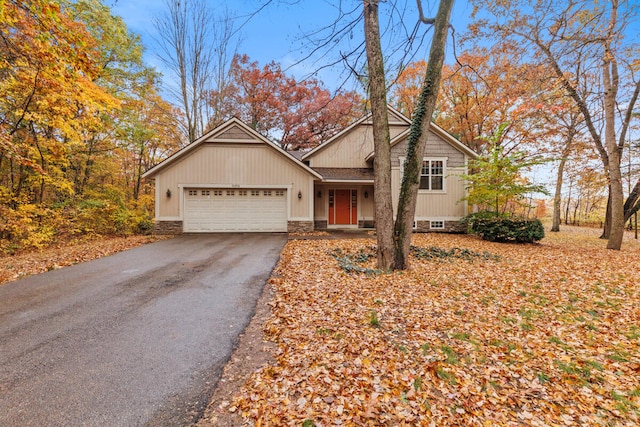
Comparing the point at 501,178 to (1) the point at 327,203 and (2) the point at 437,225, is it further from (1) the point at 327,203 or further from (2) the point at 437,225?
(1) the point at 327,203

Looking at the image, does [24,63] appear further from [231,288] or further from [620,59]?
[620,59]

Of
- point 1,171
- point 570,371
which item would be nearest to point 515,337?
point 570,371

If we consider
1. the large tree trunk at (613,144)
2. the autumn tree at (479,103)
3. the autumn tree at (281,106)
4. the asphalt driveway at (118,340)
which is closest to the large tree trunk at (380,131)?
the asphalt driveway at (118,340)

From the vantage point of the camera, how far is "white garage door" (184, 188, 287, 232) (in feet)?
39.2

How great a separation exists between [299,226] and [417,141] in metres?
7.34

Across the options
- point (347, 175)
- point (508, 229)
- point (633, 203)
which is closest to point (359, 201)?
point (347, 175)

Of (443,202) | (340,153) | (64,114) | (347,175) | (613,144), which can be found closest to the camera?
(64,114)

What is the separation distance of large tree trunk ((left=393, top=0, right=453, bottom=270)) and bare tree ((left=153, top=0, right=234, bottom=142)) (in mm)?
13847

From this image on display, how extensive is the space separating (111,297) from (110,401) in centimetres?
286

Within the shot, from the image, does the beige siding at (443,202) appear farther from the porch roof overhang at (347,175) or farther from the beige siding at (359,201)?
the beige siding at (359,201)

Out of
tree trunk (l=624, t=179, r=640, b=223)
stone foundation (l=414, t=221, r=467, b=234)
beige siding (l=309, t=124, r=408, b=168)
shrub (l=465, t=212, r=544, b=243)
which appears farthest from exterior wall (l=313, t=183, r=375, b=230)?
tree trunk (l=624, t=179, r=640, b=223)

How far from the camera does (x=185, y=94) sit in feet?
53.3

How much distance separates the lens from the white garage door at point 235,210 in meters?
11.9

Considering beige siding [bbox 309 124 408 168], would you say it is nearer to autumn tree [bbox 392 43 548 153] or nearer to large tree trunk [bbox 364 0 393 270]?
autumn tree [bbox 392 43 548 153]
